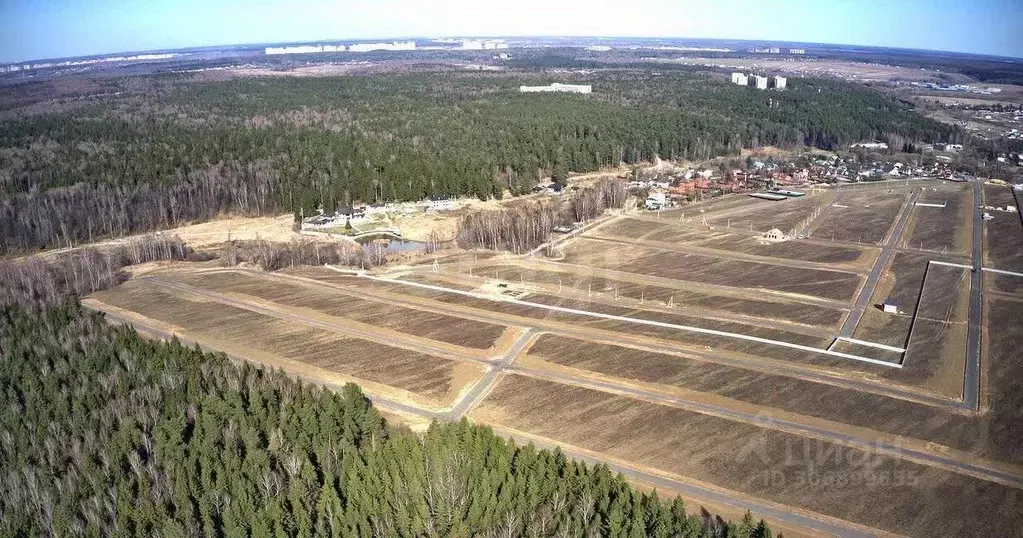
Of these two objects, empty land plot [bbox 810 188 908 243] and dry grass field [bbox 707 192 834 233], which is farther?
dry grass field [bbox 707 192 834 233]

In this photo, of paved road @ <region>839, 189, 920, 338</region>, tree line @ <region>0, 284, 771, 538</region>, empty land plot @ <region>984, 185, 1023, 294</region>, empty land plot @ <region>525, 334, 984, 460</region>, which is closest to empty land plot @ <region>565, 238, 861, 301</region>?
paved road @ <region>839, 189, 920, 338</region>

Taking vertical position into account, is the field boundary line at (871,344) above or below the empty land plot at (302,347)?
above

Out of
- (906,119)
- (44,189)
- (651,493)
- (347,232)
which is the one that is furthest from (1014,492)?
(906,119)

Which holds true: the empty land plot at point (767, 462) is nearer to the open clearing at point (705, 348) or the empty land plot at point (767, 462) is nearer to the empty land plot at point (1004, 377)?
the open clearing at point (705, 348)

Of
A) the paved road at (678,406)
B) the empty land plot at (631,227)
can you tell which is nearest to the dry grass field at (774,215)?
the empty land plot at (631,227)

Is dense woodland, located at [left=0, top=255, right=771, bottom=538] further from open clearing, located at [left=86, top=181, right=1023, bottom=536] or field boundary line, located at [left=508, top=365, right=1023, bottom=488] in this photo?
field boundary line, located at [left=508, top=365, right=1023, bottom=488]

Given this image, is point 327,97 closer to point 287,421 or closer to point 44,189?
point 44,189
